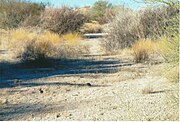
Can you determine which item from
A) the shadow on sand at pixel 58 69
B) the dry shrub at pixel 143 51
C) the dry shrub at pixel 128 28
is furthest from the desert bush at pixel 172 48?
the dry shrub at pixel 128 28

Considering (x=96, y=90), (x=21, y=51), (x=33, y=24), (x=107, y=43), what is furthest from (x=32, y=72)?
(x=33, y=24)

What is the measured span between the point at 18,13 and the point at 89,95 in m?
24.5

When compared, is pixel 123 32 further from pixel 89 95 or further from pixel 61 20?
pixel 89 95

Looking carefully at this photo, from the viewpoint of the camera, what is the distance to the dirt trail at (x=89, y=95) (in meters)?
9.41

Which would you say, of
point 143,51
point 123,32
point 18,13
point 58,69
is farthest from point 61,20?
point 58,69

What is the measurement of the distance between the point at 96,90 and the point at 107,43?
11188 millimetres

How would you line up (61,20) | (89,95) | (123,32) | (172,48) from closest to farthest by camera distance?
(172,48)
(89,95)
(123,32)
(61,20)

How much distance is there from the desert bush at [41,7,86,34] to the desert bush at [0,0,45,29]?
850 mm

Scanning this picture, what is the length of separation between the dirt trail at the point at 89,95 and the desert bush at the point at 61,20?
13.4 meters

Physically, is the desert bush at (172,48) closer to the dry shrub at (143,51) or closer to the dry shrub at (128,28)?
the dry shrub at (143,51)

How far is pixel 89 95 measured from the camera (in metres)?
11.7

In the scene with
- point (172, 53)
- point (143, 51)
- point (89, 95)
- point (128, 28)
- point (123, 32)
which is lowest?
point (89, 95)

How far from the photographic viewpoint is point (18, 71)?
16812 mm

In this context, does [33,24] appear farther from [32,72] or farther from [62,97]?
[62,97]
